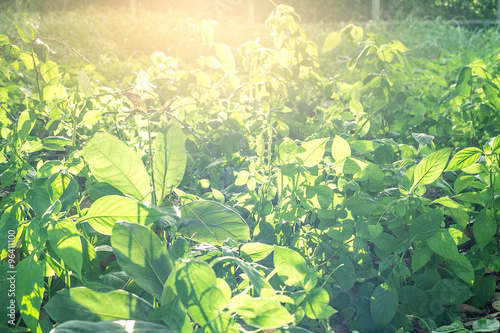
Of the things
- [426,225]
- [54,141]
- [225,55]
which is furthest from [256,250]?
[225,55]

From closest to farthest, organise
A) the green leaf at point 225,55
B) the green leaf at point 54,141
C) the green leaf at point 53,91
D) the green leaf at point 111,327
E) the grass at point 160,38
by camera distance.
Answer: the green leaf at point 111,327 → the green leaf at point 54,141 → the green leaf at point 53,91 → the green leaf at point 225,55 → the grass at point 160,38

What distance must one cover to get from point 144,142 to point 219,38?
23.0ft

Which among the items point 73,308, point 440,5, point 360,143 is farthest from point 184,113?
point 440,5

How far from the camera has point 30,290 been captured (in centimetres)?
89

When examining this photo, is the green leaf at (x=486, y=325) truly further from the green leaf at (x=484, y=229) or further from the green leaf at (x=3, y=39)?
the green leaf at (x=3, y=39)

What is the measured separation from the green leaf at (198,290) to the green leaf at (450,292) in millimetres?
691

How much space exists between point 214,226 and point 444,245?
1.80 ft

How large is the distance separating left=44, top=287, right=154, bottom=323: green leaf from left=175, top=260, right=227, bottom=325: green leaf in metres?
0.12

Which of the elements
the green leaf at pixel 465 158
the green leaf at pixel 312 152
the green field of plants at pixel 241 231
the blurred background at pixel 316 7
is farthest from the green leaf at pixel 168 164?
the blurred background at pixel 316 7

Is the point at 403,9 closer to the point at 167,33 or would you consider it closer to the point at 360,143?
the point at 167,33

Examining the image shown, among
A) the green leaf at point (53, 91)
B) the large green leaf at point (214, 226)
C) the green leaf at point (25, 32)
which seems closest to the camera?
the large green leaf at point (214, 226)

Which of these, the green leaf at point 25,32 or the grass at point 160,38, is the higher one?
the green leaf at point 25,32

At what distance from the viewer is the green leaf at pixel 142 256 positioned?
0.86 meters

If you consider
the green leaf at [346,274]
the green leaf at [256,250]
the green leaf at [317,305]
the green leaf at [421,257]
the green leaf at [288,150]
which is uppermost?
the green leaf at [288,150]
